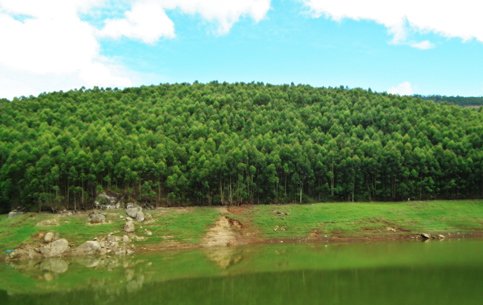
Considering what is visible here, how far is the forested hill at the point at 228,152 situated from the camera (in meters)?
72.6

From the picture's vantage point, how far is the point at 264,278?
3662 cm

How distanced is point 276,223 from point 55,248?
3026 centimetres

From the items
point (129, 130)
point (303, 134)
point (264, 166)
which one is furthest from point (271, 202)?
point (129, 130)

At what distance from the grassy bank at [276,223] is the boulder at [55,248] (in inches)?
53.4

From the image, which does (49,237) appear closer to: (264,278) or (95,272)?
(95,272)

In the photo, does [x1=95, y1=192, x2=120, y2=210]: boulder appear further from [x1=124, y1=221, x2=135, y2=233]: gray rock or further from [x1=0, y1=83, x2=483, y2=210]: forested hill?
[x1=124, y1=221, x2=135, y2=233]: gray rock

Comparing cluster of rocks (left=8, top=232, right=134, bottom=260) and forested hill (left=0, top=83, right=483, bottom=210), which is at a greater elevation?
forested hill (left=0, top=83, right=483, bottom=210)

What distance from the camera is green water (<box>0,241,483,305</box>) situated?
28.9 metres

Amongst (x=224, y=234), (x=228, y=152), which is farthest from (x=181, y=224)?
(x=228, y=152)

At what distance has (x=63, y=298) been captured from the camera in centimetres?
3111

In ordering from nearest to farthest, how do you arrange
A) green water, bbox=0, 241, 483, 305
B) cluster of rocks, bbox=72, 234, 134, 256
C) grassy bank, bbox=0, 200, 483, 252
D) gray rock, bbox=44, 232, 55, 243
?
green water, bbox=0, 241, 483, 305, cluster of rocks, bbox=72, 234, 134, 256, gray rock, bbox=44, 232, 55, 243, grassy bank, bbox=0, 200, 483, 252

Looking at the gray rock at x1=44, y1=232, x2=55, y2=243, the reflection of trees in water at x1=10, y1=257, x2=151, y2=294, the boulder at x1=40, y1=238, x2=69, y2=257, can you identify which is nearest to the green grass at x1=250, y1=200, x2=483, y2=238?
the reflection of trees in water at x1=10, y1=257, x2=151, y2=294

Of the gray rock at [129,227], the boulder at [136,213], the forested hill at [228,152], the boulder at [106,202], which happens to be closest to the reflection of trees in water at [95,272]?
the gray rock at [129,227]

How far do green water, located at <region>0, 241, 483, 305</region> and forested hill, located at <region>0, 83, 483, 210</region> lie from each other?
22086 mm
